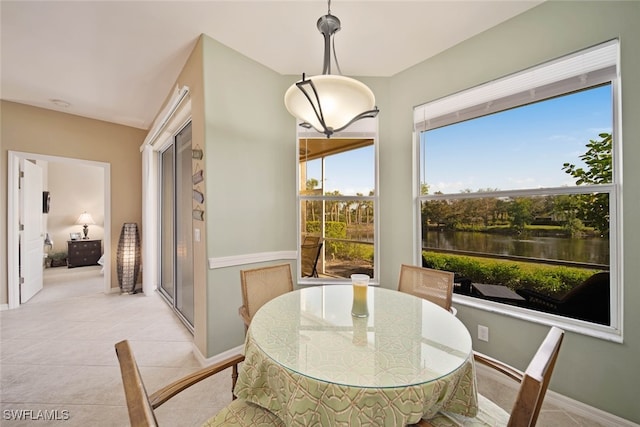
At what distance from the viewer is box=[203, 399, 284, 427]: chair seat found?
99 cm

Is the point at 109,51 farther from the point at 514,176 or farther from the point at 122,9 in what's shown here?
the point at 514,176

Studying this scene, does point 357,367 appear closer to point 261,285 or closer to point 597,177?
point 261,285

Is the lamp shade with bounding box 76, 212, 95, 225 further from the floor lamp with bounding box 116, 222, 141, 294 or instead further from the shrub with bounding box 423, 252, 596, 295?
the shrub with bounding box 423, 252, 596, 295

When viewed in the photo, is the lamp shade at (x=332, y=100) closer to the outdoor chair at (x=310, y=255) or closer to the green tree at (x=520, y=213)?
the green tree at (x=520, y=213)

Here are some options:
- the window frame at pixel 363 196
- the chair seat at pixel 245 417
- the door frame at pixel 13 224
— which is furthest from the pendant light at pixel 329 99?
the door frame at pixel 13 224

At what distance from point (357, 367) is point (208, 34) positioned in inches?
101

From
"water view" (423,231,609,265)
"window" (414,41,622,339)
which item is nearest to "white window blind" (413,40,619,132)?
"window" (414,41,622,339)

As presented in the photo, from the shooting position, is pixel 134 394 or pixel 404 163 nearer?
pixel 134 394

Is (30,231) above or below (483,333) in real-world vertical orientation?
above

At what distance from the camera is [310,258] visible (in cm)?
285

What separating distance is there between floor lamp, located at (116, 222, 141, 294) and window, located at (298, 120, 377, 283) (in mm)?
3009

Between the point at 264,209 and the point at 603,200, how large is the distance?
250 cm

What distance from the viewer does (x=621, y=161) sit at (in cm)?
154

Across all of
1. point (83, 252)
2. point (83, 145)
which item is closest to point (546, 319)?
point (83, 145)
